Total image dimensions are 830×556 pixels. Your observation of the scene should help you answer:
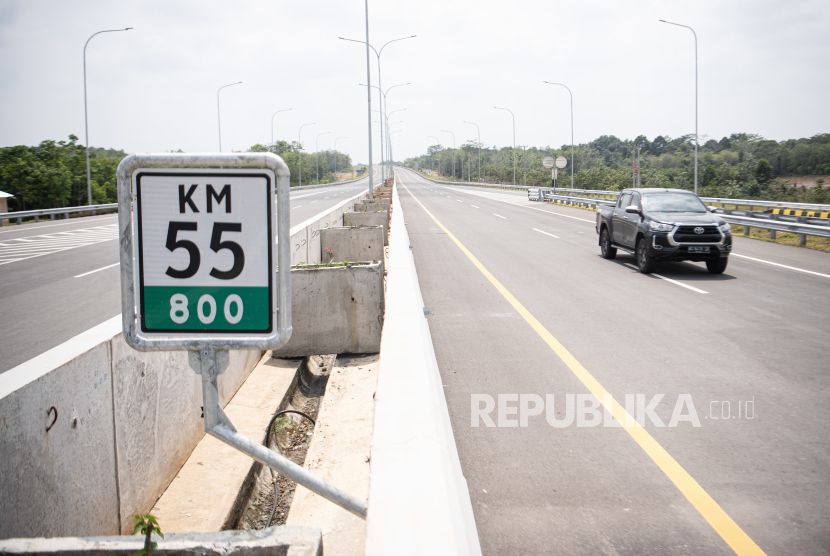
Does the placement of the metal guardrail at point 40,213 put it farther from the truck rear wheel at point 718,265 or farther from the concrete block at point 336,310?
the truck rear wheel at point 718,265

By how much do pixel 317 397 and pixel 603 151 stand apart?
6538 inches

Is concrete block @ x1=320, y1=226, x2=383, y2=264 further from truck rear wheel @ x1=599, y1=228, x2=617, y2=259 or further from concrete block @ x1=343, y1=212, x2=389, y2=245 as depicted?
truck rear wheel @ x1=599, y1=228, x2=617, y2=259

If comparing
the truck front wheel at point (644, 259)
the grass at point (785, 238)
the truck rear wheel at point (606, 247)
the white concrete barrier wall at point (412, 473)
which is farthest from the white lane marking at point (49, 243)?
the grass at point (785, 238)

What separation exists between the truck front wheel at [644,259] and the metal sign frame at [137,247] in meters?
12.1

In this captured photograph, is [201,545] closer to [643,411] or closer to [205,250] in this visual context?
[205,250]

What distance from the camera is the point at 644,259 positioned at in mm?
13305

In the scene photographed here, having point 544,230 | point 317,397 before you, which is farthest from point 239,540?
point 544,230

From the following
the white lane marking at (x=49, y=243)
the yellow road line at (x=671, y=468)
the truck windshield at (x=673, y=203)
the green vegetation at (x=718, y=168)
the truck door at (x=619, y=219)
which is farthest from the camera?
the green vegetation at (x=718, y=168)

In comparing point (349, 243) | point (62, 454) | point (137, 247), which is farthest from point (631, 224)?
point (137, 247)

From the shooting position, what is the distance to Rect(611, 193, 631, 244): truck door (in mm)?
14828

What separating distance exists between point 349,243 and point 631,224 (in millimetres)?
6743

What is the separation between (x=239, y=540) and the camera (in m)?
2.30

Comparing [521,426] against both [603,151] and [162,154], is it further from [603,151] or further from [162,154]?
[603,151]

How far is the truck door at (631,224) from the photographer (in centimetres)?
1404
